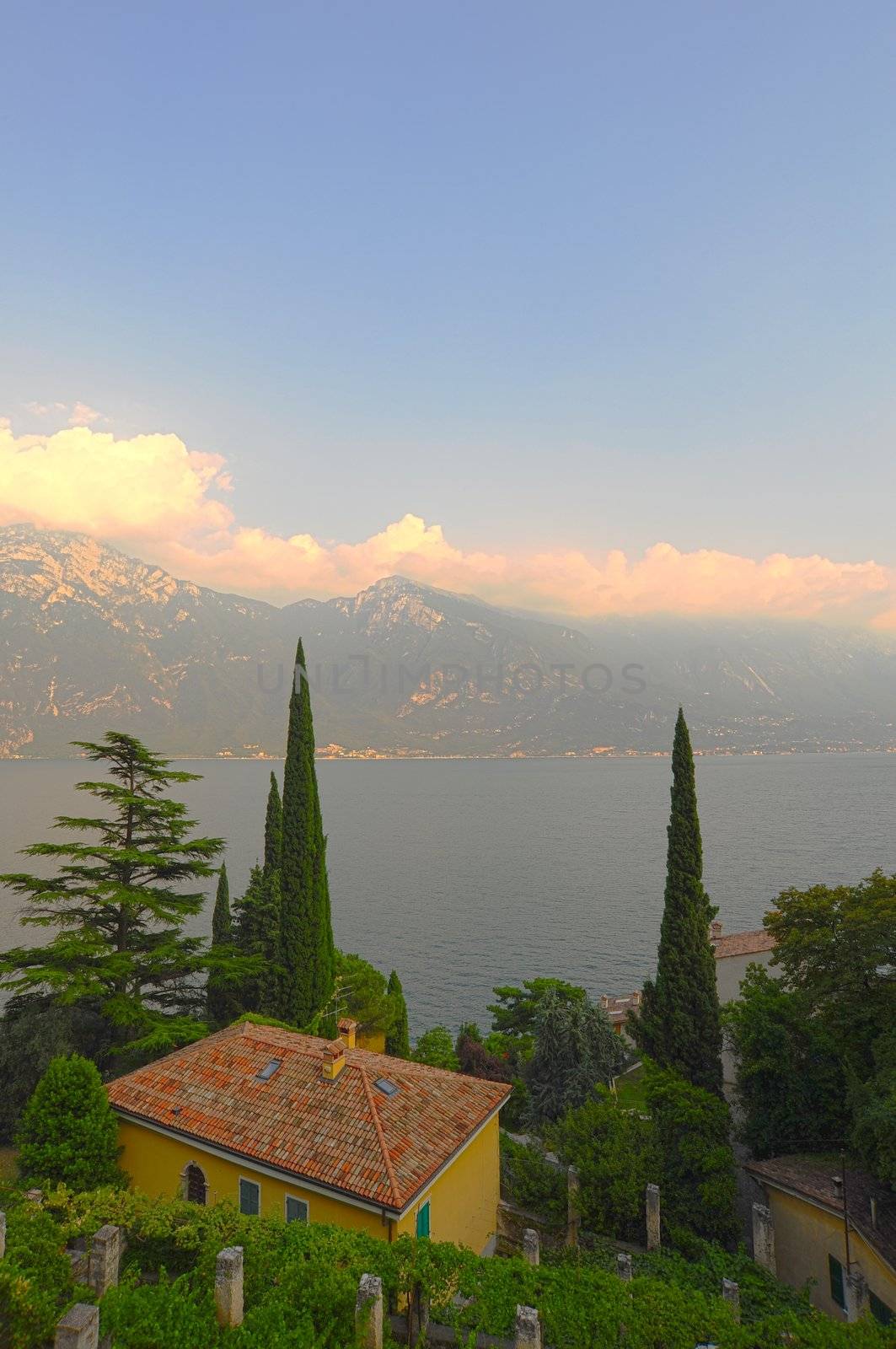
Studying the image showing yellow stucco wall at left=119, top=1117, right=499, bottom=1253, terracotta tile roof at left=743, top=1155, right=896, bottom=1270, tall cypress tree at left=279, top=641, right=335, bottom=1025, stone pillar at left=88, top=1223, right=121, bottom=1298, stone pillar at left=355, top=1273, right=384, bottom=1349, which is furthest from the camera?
tall cypress tree at left=279, top=641, right=335, bottom=1025

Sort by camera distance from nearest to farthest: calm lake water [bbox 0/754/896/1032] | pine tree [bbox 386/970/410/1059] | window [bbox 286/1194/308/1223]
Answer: window [bbox 286/1194/308/1223] → pine tree [bbox 386/970/410/1059] → calm lake water [bbox 0/754/896/1032]

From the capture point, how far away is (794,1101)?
66.3ft

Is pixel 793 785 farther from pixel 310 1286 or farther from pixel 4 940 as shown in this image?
pixel 310 1286

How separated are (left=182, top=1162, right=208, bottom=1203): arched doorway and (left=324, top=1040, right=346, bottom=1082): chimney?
130 inches

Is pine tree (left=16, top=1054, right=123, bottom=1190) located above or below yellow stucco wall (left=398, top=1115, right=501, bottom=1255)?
above

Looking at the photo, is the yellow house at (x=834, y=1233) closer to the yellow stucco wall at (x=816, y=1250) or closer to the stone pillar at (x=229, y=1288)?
the yellow stucco wall at (x=816, y=1250)

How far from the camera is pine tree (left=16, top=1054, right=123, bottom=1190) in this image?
15.1 m

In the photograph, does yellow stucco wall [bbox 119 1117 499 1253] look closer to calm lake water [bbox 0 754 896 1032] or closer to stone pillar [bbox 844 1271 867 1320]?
stone pillar [bbox 844 1271 867 1320]

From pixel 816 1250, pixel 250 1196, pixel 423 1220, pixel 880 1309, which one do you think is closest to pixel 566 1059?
pixel 816 1250

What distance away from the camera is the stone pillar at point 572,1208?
17.0m

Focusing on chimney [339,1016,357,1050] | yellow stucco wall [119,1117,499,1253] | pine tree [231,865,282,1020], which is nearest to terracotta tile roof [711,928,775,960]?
pine tree [231,865,282,1020]

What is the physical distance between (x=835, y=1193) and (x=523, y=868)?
7666cm

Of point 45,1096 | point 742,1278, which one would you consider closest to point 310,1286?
point 45,1096

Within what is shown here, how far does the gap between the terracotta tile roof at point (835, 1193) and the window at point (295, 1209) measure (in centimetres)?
1172
